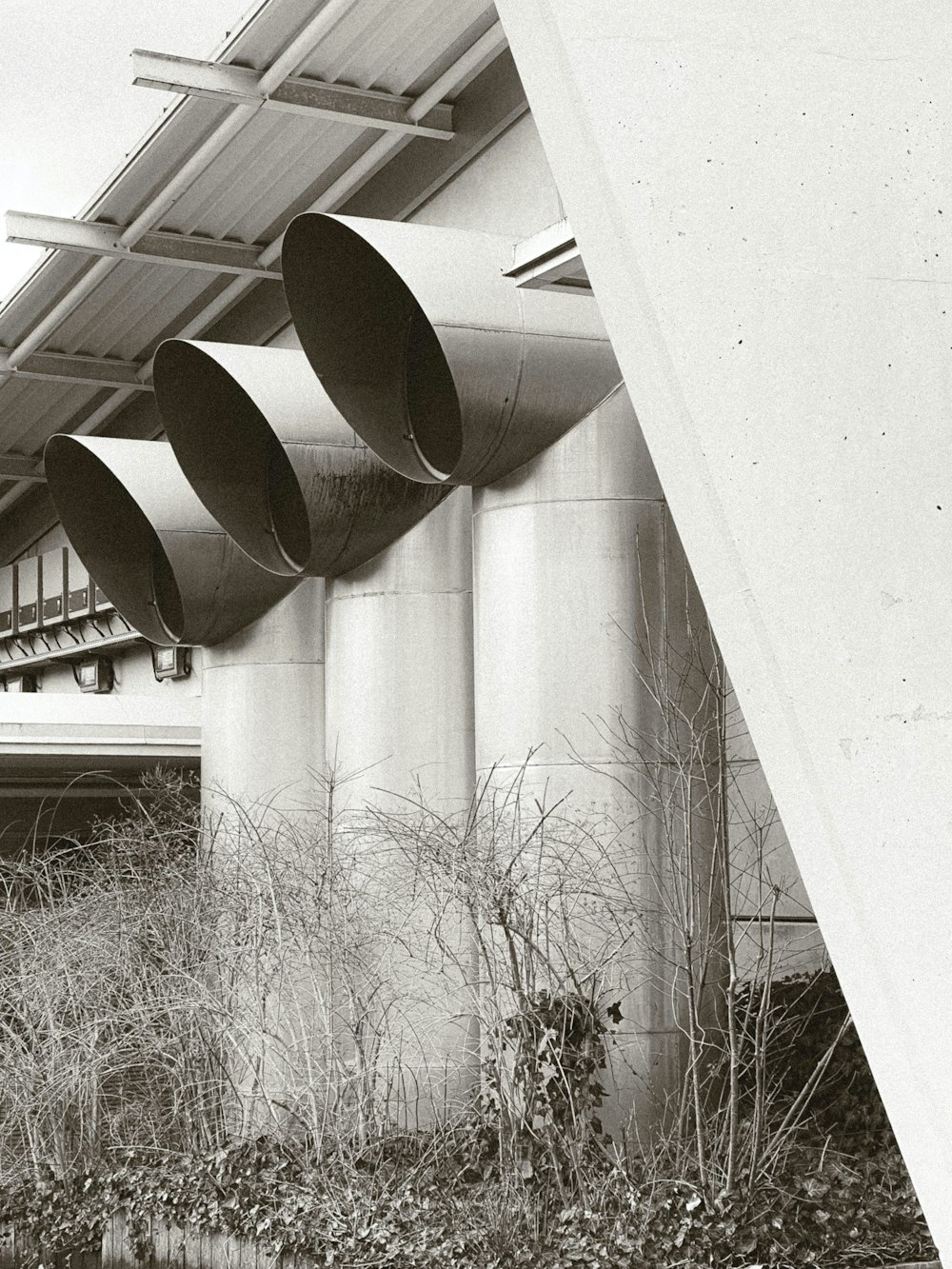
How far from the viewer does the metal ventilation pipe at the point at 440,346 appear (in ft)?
28.2

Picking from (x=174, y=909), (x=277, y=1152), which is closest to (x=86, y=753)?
(x=174, y=909)

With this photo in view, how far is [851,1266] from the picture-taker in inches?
256

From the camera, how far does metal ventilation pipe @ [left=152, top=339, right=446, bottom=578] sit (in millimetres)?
10250

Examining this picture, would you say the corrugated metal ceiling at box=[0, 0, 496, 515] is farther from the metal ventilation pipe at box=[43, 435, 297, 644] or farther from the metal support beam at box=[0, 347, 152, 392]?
the metal ventilation pipe at box=[43, 435, 297, 644]

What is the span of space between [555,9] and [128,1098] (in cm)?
Answer: 747

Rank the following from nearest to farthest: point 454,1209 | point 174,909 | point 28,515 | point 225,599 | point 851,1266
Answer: point 851,1266
point 454,1209
point 174,909
point 225,599
point 28,515

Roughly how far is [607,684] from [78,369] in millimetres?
9705

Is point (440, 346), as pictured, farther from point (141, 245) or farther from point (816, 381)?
point (816, 381)

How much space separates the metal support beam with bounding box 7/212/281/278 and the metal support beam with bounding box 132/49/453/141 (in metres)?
2.38

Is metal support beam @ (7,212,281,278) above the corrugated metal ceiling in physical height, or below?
below

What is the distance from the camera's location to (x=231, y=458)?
11609mm

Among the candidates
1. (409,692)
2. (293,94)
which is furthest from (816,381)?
(293,94)

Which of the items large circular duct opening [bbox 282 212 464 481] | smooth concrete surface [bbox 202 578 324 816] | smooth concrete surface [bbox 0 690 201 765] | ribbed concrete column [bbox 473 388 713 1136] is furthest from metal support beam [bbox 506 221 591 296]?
smooth concrete surface [bbox 0 690 201 765]

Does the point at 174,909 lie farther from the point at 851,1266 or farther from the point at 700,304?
the point at 700,304
